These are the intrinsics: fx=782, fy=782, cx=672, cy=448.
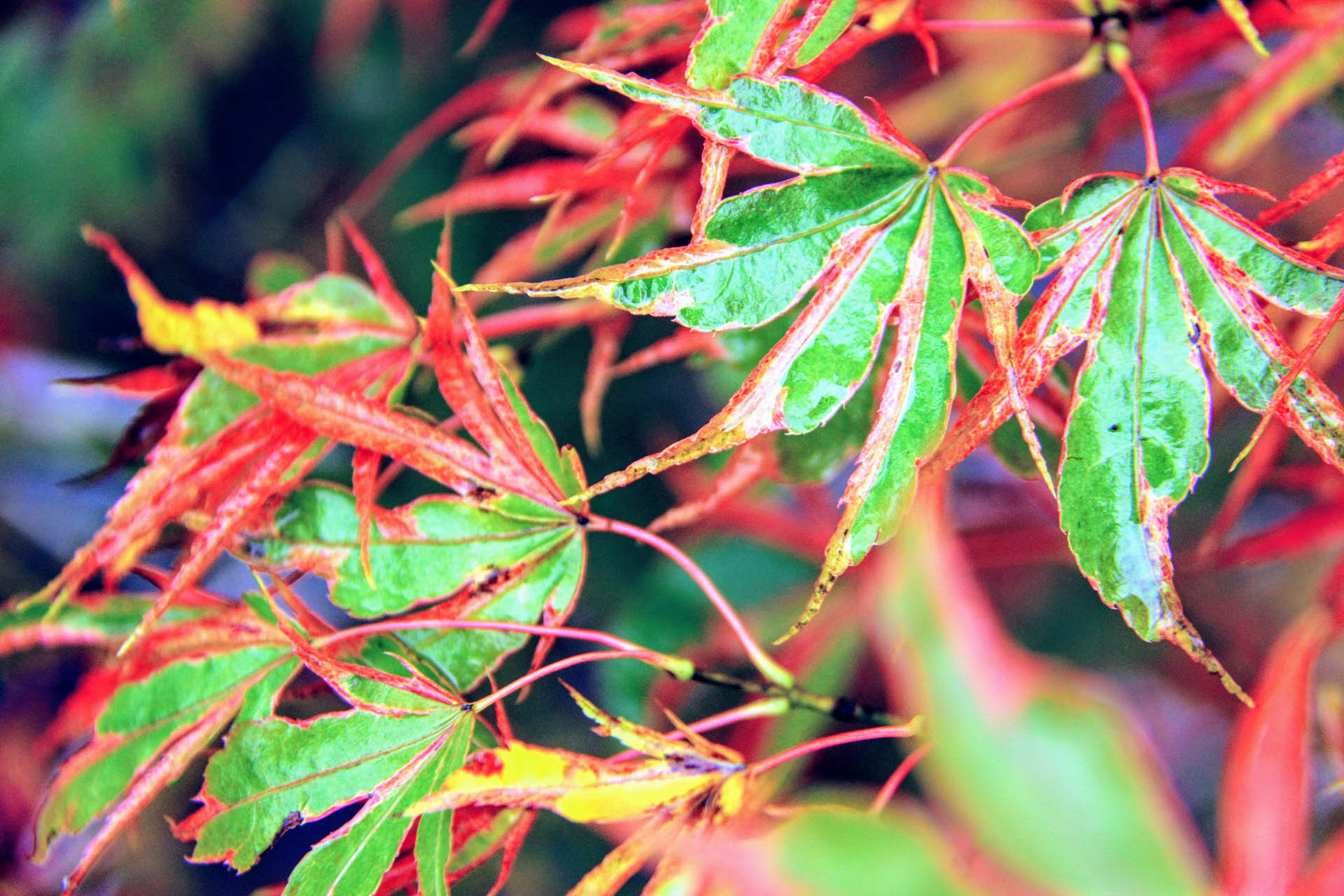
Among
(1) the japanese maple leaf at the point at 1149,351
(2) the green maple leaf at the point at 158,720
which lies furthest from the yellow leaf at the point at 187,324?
(1) the japanese maple leaf at the point at 1149,351

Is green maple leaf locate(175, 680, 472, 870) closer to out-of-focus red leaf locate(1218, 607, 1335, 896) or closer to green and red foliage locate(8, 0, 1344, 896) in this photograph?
green and red foliage locate(8, 0, 1344, 896)

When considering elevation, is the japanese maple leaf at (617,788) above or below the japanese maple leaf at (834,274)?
below

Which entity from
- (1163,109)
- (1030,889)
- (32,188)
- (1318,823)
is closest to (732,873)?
(1030,889)

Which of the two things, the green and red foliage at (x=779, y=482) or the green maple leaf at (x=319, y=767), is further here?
the green maple leaf at (x=319, y=767)

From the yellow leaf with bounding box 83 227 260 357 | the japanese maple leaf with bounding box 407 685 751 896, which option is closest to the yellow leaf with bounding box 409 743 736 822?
the japanese maple leaf with bounding box 407 685 751 896

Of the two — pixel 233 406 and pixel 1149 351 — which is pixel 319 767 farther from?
pixel 1149 351

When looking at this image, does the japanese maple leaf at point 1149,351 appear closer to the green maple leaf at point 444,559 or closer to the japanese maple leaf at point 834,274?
the japanese maple leaf at point 834,274

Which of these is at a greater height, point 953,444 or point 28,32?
point 28,32

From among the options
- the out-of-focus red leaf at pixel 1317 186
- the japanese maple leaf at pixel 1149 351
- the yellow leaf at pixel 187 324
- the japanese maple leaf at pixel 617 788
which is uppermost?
the out-of-focus red leaf at pixel 1317 186

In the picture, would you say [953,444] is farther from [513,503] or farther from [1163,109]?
[1163,109]
